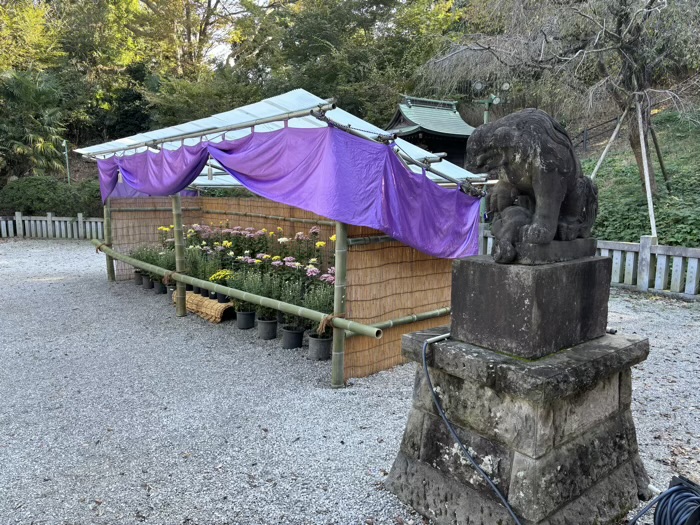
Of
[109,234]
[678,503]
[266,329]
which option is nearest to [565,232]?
[678,503]

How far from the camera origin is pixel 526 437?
1897 mm

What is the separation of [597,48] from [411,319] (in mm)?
8442

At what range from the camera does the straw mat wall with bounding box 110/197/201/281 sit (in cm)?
816

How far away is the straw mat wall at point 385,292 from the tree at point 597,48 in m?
6.45

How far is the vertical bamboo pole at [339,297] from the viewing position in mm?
3789

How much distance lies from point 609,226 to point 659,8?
12.7ft

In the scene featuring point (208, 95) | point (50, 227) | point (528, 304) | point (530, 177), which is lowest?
point (50, 227)

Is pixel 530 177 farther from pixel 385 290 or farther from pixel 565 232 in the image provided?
pixel 385 290

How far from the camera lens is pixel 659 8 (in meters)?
7.74

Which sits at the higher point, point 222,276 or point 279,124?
point 279,124

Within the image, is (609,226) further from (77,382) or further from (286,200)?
(77,382)

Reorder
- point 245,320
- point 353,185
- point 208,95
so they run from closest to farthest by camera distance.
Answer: point 353,185
point 245,320
point 208,95

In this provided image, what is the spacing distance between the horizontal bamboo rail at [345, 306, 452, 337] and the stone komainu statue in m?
2.01

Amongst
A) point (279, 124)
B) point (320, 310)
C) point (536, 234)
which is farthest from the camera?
point (279, 124)
